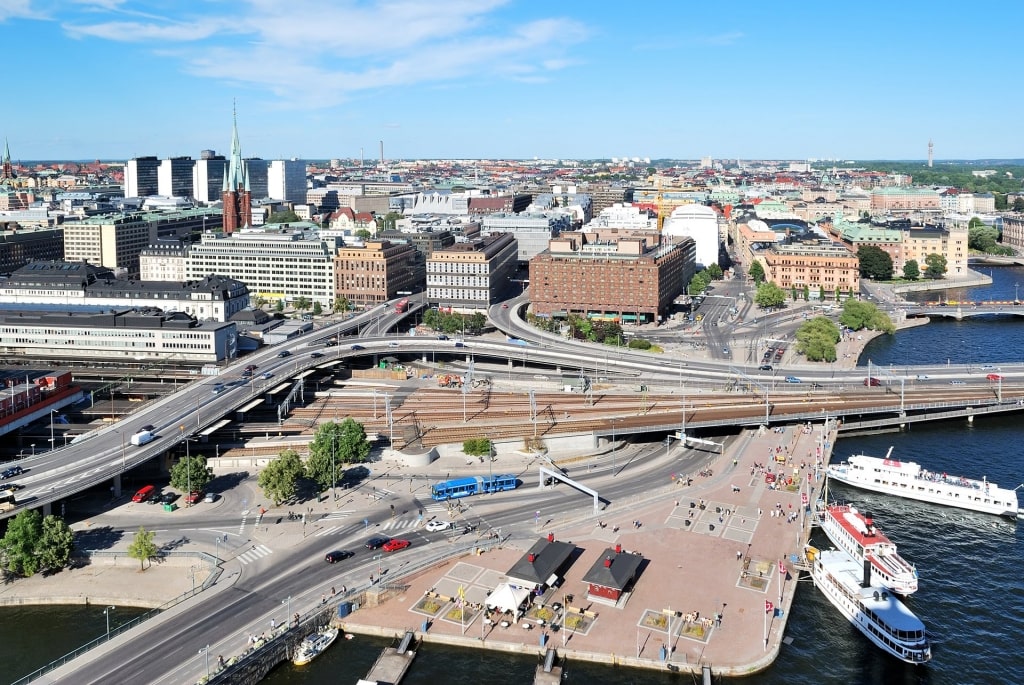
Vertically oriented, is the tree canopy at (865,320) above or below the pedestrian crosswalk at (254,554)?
above

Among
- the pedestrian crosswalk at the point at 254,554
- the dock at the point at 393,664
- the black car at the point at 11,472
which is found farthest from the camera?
the black car at the point at 11,472

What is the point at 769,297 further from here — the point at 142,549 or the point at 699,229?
the point at 142,549

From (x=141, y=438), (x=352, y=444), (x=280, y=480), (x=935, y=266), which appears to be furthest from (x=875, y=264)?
(x=141, y=438)

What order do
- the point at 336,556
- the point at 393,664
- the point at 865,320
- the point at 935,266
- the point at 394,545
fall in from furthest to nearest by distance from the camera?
1. the point at 935,266
2. the point at 865,320
3. the point at 394,545
4. the point at 336,556
5. the point at 393,664

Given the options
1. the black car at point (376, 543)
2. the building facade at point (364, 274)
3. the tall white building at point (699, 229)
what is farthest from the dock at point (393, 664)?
the tall white building at point (699, 229)

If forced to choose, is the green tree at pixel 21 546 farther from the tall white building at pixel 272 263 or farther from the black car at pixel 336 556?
the tall white building at pixel 272 263

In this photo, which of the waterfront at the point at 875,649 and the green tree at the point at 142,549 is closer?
the waterfront at the point at 875,649

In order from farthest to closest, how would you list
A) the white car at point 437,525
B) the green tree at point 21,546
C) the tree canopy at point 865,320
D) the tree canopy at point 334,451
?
the tree canopy at point 865,320 → the tree canopy at point 334,451 → the white car at point 437,525 → the green tree at point 21,546
